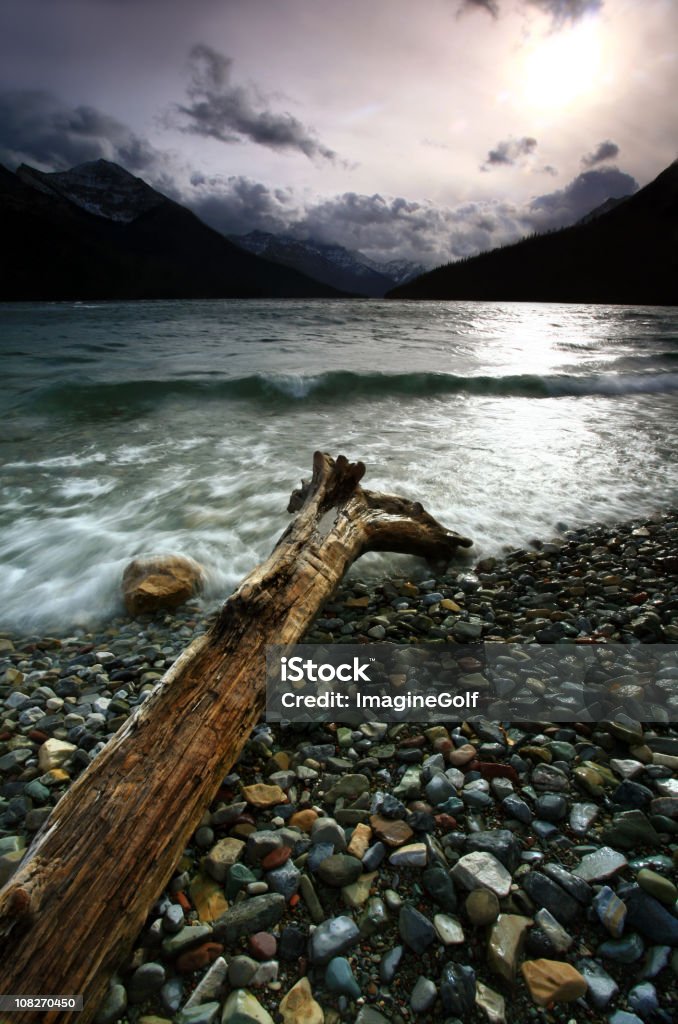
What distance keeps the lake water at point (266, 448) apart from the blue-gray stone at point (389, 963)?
2.51 m

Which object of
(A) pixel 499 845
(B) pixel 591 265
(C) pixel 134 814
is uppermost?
(B) pixel 591 265

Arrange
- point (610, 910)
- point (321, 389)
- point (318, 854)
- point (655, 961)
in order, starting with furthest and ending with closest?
point (321, 389) < point (318, 854) < point (610, 910) < point (655, 961)

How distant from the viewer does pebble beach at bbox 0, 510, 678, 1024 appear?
4.33 ft

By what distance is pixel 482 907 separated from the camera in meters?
1.47

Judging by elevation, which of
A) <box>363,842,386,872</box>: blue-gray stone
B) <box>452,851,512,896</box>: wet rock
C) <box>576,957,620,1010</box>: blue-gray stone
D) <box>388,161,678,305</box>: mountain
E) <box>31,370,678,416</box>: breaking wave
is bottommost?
<box>363,842,386,872</box>: blue-gray stone

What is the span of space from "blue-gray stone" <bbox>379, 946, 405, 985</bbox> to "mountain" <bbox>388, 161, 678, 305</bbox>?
124013mm

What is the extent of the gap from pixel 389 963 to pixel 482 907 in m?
0.30

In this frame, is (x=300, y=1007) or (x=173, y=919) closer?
(x=300, y=1007)

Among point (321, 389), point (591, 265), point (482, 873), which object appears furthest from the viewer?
point (591, 265)

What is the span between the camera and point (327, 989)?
1.35 meters

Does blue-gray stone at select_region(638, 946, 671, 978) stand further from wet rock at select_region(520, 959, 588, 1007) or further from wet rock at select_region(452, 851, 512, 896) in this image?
wet rock at select_region(452, 851, 512, 896)

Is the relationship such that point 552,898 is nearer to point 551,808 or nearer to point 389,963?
point 551,808

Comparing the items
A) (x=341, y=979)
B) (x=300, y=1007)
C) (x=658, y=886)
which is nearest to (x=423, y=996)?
(x=341, y=979)

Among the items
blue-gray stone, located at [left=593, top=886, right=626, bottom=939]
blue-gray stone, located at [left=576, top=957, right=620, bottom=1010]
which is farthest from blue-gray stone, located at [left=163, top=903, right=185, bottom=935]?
blue-gray stone, located at [left=593, top=886, right=626, bottom=939]
